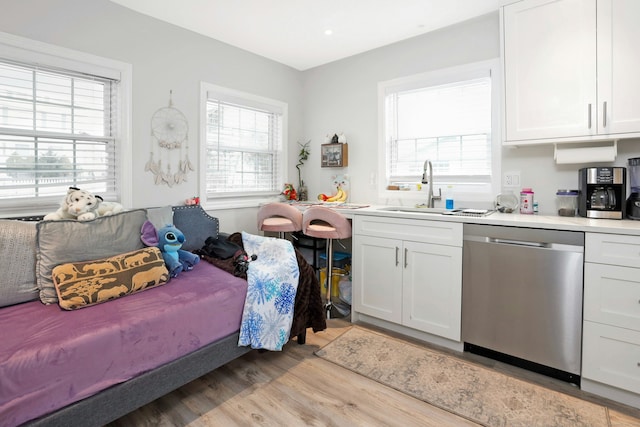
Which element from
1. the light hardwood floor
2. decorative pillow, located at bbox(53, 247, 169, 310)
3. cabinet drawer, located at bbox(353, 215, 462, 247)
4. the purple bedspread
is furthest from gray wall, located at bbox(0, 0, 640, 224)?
the light hardwood floor

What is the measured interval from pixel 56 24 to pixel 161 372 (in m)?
2.41

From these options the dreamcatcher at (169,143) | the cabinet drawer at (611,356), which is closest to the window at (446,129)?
the cabinet drawer at (611,356)

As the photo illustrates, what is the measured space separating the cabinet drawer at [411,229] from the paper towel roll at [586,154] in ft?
2.88

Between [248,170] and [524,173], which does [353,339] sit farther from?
[248,170]

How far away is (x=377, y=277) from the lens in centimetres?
287

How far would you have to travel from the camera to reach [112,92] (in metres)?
2.74

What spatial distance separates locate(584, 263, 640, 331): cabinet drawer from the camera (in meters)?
1.85

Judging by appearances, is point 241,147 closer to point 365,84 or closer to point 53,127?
point 365,84

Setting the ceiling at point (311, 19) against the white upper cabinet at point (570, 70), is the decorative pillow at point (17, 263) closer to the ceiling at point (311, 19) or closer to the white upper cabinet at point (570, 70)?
the ceiling at point (311, 19)

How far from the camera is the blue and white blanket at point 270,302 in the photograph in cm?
215

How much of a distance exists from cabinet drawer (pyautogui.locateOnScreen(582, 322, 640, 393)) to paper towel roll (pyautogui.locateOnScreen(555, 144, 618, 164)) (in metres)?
1.09

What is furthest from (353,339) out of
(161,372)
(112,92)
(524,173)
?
(112,92)

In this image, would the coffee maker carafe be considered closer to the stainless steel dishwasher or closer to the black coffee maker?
the black coffee maker

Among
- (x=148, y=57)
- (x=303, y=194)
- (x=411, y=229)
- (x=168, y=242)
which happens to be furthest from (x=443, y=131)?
(x=148, y=57)
